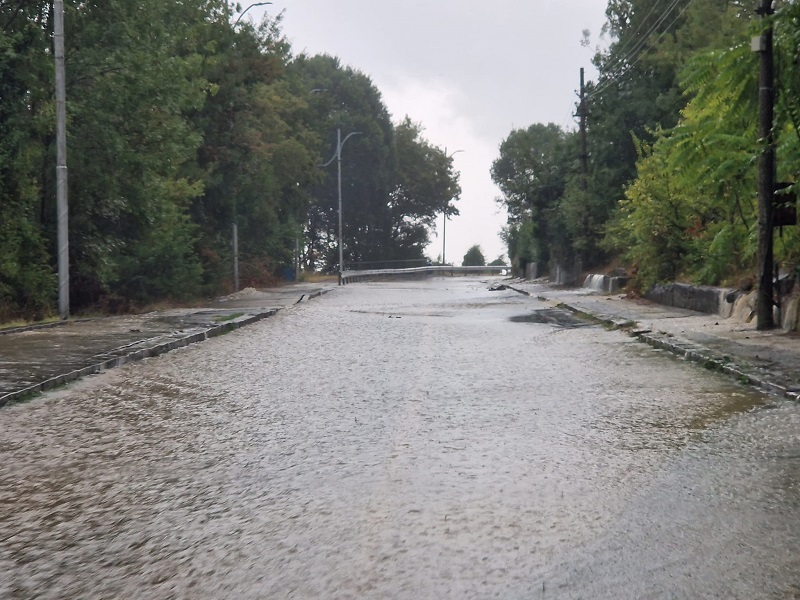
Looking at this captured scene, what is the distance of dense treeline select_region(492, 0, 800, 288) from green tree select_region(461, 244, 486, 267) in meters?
38.3

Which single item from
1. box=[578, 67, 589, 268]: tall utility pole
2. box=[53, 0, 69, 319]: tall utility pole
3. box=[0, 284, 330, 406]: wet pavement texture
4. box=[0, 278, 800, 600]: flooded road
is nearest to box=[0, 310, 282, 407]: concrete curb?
box=[0, 284, 330, 406]: wet pavement texture

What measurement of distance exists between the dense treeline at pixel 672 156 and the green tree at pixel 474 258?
3826 centimetres

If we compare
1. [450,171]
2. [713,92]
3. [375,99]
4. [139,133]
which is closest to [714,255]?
[713,92]

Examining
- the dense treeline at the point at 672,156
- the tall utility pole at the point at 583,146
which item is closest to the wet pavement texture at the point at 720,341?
the dense treeline at the point at 672,156

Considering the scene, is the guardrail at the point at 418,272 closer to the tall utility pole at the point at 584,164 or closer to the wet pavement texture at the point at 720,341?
the tall utility pole at the point at 584,164

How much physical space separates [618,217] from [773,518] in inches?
1188

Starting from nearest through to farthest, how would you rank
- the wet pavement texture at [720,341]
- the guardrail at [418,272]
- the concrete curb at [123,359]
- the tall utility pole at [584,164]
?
the concrete curb at [123,359] < the wet pavement texture at [720,341] < the tall utility pole at [584,164] < the guardrail at [418,272]

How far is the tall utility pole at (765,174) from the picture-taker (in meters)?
15.6

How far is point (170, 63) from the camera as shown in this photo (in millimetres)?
24172

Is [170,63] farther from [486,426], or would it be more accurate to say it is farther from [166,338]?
[486,426]

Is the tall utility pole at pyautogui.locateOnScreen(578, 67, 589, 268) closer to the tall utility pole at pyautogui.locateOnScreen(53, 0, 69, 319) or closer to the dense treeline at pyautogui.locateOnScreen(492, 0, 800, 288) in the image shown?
the dense treeline at pyautogui.locateOnScreen(492, 0, 800, 288)

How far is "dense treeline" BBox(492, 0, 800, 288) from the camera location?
16.1 metres

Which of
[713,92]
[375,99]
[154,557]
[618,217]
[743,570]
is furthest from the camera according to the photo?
[375,99]

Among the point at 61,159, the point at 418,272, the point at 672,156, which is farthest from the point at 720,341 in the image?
the point at 418,272
